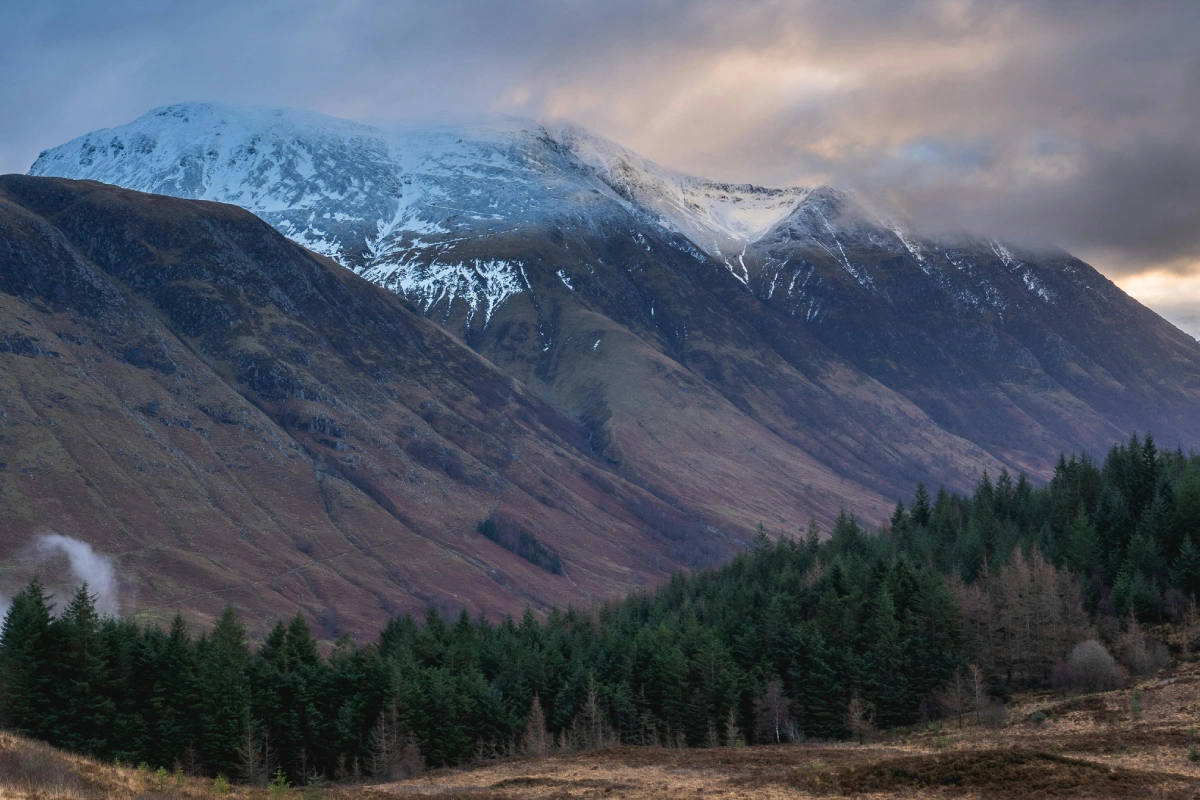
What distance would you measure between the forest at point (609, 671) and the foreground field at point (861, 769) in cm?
1558

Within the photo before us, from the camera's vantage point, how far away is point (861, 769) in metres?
52.4

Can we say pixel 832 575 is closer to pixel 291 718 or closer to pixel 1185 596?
pixel 1185 596

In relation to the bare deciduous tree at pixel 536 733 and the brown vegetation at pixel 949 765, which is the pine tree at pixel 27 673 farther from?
the bare deciduous tree at pixel 536 733

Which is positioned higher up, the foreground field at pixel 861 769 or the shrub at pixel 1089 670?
the shrub at pixel 1089 670

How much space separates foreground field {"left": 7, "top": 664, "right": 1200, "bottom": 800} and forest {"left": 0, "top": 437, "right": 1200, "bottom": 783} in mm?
15582

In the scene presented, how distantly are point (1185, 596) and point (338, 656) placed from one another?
77.0 metres

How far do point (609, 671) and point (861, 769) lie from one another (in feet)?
177

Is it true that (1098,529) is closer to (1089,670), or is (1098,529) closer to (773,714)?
(1089,670)

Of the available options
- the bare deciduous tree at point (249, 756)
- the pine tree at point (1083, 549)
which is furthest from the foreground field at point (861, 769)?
the pine tree at point (1083, 549)

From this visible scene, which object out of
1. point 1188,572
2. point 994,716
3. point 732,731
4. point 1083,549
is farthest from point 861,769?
point 1083,549

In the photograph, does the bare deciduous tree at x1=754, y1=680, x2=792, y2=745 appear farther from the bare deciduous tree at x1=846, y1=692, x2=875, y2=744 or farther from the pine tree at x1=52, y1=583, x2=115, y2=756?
the pine tree at x1=52, y1=583, x2=115, y2=756

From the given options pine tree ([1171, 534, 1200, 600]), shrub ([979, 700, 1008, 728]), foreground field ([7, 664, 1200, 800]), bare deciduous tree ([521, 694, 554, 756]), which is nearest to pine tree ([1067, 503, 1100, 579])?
pine tree ([1171, 534, 1200, 600])

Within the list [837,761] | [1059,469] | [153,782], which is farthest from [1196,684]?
[1059,469]

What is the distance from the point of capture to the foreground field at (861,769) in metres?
46.8
